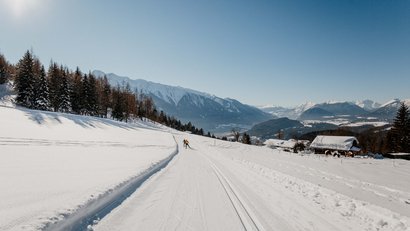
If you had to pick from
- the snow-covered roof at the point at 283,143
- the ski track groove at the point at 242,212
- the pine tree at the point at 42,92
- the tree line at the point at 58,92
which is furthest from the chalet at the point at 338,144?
the pine tree at the point at 42,92

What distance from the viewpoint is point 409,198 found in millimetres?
12656

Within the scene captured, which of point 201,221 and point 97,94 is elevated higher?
point 97,94

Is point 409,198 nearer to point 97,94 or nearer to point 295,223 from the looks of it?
point 295,223

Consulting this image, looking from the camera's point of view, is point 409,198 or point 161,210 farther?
point 409,198

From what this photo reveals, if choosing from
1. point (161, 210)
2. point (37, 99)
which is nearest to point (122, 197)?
point (161, 210)

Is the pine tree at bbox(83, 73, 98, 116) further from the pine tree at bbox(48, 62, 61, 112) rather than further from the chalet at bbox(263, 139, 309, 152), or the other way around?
the chalet at bbox(263, 139, 309, 152)

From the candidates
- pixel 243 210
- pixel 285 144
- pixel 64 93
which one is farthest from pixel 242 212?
pixel 285 144

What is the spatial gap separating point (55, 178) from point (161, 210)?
4.64 meters

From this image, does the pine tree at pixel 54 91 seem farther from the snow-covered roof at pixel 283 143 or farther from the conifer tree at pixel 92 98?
the snow-covered roof at pixel 283 143

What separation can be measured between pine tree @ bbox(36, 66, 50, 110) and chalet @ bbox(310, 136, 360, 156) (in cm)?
7054

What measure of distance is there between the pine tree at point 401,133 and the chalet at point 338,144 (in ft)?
30.8

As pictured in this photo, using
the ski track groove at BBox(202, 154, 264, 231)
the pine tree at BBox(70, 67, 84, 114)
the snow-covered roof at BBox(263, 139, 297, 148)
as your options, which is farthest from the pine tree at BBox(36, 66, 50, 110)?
the snow-covered roof at BBox(263, 139, 297, 148)

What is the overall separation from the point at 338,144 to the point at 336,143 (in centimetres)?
91

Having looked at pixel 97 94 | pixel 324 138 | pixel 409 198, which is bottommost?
pixel 409 198
